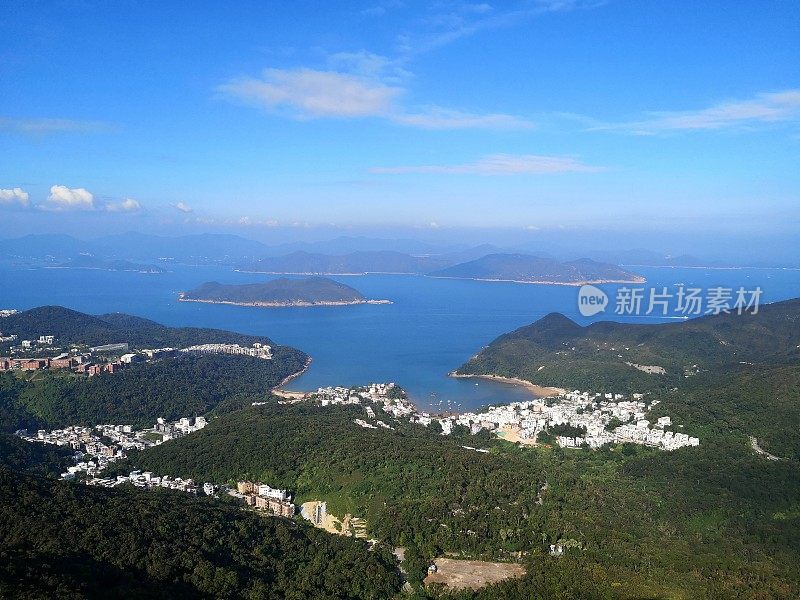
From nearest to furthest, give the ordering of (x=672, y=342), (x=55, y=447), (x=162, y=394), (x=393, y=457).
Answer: (x=393, y=457) → (x=55, y=447) → (x=162, y=394) → (x=672, y=342)

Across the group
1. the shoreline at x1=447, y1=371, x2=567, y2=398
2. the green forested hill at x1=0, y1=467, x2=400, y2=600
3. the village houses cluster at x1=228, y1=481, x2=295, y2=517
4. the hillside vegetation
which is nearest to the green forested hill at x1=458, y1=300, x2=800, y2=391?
the shoreline at x1=447, y1=371, x2=567, y2=398

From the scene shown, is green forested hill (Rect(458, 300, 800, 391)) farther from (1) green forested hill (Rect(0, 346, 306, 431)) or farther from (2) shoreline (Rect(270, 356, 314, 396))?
(1) green forested hill (Rect(0, 346, 306, 431))

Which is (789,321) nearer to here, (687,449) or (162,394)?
(687,449)

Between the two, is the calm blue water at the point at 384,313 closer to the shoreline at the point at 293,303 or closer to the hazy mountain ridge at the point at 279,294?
the shoreline at the point at 293,303

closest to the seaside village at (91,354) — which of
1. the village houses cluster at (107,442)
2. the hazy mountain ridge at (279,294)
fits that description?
the village houses cluster at (107,442)

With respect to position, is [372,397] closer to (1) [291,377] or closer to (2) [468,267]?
(1) [291,377]

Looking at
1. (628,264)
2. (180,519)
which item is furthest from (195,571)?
(628,264)

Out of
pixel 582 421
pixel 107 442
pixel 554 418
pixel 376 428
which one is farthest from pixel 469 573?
pixel 107 442
